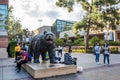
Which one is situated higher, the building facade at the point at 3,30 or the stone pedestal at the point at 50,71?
the building facade at the point at 3,30

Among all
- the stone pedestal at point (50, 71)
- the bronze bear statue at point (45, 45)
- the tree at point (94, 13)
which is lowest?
the stone pedestal at point (50, 71)

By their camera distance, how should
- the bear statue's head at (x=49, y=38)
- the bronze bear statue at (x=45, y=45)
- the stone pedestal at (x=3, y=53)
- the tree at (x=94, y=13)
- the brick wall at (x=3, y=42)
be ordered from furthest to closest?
the tree at (x=94, y=13) < the brick wall at (x=3, y=42) < the stone pedestal at (x=3, y=53) < the bronze bear statue at (x=45, y=45) < the bear statue's head at (x=49, y=38)

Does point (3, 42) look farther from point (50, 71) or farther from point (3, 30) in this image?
point (50, 71)

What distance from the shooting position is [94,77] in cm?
1185

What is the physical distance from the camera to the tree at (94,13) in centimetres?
3612

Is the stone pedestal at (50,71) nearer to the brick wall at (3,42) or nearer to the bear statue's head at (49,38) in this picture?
the bear statue's head at (49,38)

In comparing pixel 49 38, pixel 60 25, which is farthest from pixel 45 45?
pixel 60 25

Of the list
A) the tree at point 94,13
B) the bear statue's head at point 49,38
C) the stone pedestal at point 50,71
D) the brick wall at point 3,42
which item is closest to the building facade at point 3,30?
the brick wall at point 3,42

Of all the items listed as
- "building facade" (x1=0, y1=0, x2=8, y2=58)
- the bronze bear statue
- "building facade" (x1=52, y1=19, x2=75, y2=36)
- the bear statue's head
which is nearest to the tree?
"building facade" (x1=0, y1=0, x2=8, y2=58)

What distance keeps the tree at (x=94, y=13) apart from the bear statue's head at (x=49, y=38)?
2336 cm

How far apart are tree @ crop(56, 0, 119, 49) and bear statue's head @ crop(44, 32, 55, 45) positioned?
23.4m

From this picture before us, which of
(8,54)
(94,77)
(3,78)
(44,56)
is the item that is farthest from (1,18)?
(94,77)

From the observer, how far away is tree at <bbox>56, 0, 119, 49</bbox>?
119 ft

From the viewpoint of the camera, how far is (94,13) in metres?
36.3
